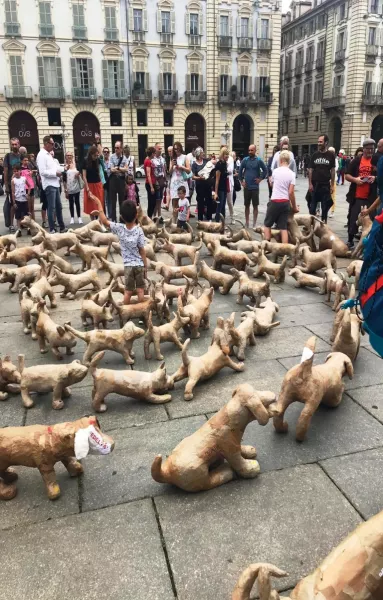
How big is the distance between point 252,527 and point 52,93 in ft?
139

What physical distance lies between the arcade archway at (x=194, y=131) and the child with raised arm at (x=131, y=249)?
40.6m

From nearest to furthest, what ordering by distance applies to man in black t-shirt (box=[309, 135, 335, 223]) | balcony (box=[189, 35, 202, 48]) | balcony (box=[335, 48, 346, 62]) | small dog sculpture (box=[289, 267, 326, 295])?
1. small dog sculpture (box=[289, 267, 326, 295])
2. man in black t-shirt (box=[309, 135, 335, 223])
3. balcony (box=[189, 35, 202, 48])
4. balcony (box=[335, 48, 346, 62])

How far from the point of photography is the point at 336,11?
46.1 m

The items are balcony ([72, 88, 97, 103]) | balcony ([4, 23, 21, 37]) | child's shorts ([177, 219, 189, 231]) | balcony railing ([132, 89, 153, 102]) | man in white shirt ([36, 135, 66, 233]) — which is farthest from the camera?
balcony railing ([132, 89, 153, 102])

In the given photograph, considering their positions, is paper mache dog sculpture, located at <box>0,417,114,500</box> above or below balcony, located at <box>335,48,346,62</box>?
below

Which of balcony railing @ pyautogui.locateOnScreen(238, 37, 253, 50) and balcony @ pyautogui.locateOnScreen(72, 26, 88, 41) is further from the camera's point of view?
balcony railing @ pyautogui.locateOnScreen(238, 37, 253, 50)

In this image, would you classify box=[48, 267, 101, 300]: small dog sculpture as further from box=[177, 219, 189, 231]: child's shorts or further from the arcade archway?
the arcade archway

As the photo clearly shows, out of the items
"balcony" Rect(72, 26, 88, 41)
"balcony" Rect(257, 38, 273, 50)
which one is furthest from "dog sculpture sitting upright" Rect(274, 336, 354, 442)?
"balcony" Rect(257, 38, 273, 50)

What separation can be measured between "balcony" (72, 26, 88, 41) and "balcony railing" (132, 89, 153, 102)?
19.0ft

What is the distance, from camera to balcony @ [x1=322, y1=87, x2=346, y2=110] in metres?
46.2

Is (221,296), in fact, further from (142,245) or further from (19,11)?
(19,11)

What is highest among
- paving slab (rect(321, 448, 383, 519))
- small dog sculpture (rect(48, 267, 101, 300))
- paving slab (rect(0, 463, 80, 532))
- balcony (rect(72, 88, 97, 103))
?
balcony (rect(72, 88, 97, 103))

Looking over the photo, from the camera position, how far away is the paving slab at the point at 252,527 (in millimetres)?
2223

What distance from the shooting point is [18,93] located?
37.6 meters
